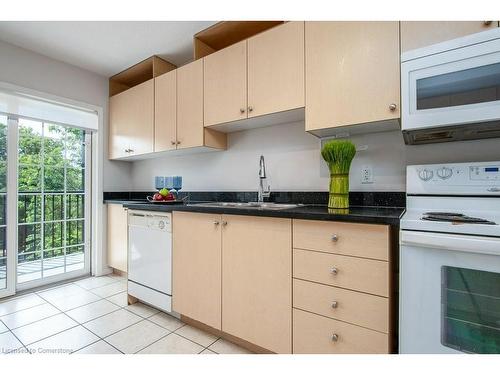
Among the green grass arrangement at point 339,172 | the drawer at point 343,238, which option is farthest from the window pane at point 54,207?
the green grass arrangement at point 339,172

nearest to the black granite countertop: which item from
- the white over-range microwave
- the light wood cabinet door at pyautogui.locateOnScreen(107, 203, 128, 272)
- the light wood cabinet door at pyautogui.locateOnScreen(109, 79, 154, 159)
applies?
the white over-range microwave

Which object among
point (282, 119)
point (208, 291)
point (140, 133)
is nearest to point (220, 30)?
point (282, 119)

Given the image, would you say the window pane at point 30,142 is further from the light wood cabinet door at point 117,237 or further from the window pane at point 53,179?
the light wood cabinet door at point 117,237

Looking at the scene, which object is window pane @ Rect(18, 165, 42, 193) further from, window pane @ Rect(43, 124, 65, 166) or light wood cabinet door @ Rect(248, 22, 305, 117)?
light wood cabinet door @ Rect(248, 22, 305, 117)

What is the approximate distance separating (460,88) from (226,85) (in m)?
1.40

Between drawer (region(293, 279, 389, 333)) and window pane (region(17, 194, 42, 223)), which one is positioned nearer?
drawer (region(293, 279, 389, 333))

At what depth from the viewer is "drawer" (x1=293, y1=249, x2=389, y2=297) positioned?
3.49 feet

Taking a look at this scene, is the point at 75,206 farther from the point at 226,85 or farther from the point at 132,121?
the point at 226,85

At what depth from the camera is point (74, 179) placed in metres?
2.84

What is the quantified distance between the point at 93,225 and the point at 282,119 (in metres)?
2.54

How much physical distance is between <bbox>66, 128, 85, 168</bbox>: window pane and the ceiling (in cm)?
74

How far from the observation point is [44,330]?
1.73m

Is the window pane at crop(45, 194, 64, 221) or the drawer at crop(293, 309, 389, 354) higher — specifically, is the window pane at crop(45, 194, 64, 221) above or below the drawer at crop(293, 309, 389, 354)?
above
